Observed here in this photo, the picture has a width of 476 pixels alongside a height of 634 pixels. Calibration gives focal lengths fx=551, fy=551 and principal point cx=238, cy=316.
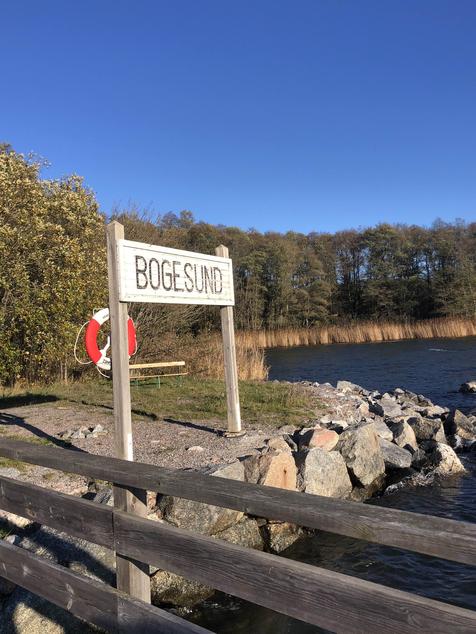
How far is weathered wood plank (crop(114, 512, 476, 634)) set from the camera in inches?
66.7

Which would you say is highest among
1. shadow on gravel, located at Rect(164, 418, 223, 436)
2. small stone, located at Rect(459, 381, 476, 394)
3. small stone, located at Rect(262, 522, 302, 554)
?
shadow on gravel, located at Rect(164, 418, 223, 436)

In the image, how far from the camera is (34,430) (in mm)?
8023

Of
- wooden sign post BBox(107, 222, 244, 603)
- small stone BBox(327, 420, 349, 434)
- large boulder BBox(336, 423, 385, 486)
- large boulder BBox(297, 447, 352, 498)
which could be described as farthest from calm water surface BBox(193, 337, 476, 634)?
wooden sign post BBox(107, 222, 244, 603)

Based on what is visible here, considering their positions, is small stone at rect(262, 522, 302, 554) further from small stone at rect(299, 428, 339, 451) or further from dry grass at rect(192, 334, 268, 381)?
dry grass at rect(192, 334, 268, 381)

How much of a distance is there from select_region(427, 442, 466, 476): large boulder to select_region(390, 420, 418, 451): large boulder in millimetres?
445

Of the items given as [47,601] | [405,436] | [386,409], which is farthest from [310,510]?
[386,409]

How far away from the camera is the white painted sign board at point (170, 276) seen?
18.9ft

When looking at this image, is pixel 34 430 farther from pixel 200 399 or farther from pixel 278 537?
pixel 278 537

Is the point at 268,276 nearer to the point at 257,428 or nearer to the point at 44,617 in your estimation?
the point at 257,428

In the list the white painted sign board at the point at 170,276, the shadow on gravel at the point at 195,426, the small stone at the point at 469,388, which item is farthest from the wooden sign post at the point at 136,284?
the small stone at the point at 469,388

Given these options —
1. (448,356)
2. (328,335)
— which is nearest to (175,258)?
(448,356)

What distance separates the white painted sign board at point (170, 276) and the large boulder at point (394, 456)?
3123 millimetres

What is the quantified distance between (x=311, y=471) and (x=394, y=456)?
2.25m

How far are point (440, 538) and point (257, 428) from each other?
21.1 feet
